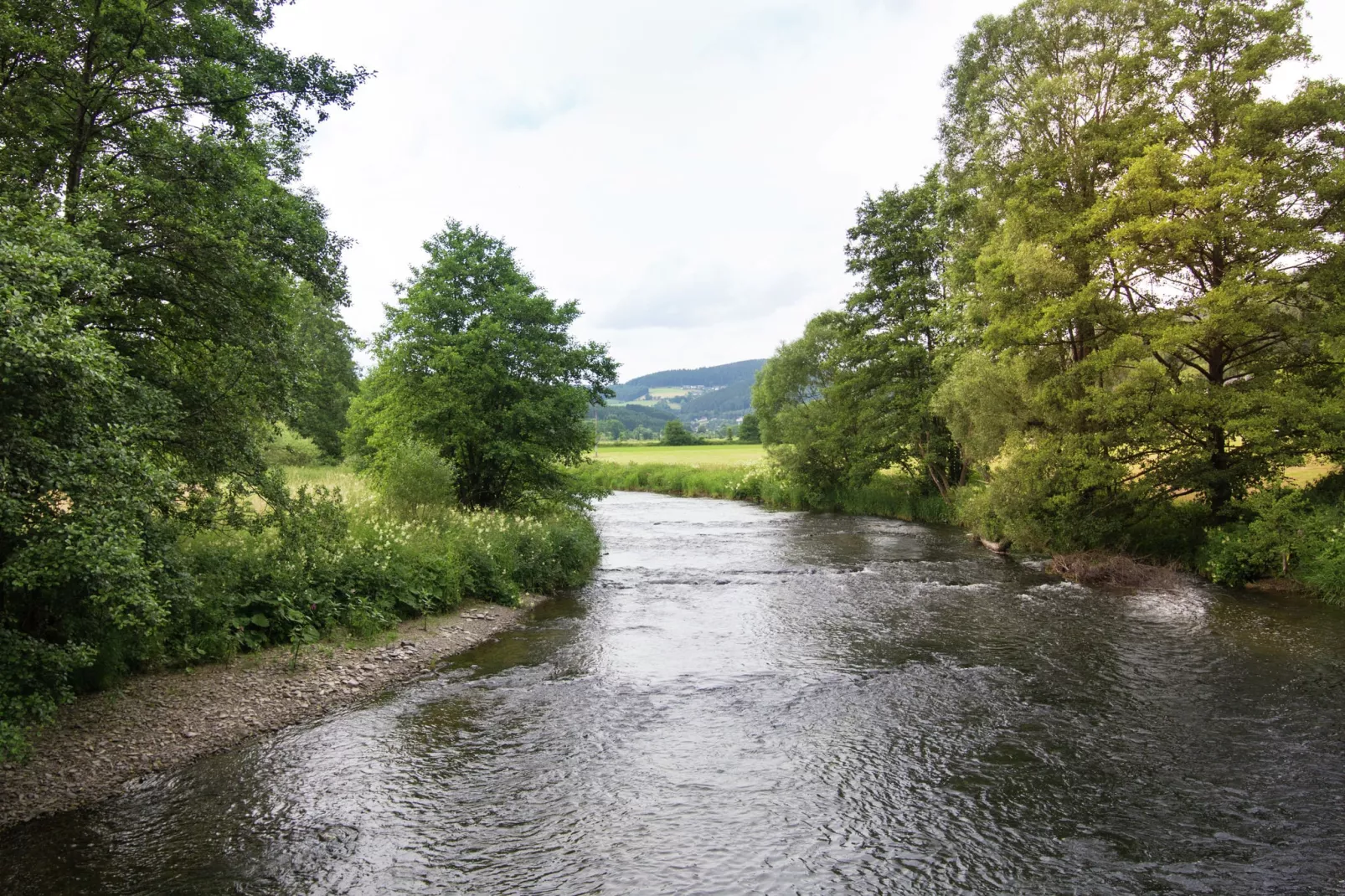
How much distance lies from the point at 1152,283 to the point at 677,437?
10164 cm

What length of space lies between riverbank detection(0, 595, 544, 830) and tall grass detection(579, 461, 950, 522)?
1559 centimetres

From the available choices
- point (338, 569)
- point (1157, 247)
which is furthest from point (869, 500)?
point (338, 569)

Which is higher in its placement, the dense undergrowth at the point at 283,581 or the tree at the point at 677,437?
the tree at the point at 677,437

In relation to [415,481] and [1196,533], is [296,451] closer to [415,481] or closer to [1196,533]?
[415,481]

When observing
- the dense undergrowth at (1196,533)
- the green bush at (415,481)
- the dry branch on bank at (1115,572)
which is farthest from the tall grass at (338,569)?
→ the dry branch on bank at (1115,572)

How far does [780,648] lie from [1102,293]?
14893 mm

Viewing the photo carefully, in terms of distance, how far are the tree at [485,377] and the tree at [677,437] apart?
293 feet

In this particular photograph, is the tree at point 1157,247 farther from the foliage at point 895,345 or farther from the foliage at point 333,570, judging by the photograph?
the foliage at point 333,570

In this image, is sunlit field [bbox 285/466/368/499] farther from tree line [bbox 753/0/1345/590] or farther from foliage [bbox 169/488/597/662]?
tree line [bbox 753/0/1345/590]

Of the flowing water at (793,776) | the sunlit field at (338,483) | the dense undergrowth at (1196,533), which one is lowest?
the flowing water at (793,776)

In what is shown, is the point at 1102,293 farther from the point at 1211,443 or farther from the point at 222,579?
the point at 222,579

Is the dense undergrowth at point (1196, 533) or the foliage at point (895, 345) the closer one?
the dense undergrowth at point (1196, 533)

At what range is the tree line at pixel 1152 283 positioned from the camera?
18.1 meters

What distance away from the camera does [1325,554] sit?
16672mm
